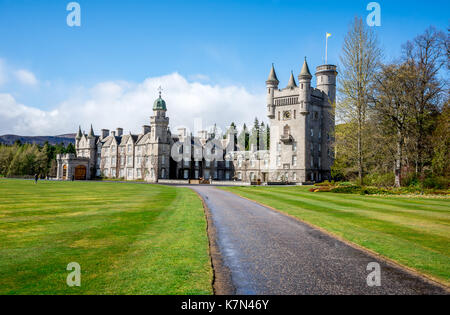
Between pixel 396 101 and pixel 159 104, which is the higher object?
pixel 159 104

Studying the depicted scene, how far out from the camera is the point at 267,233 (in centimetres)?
1170

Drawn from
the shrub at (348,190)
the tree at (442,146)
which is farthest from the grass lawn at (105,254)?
the tree at (442,146)

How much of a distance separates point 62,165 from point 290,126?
57719 millimetres

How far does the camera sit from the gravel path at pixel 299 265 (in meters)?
6.33

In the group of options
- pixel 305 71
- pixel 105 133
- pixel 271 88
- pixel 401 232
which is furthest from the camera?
pixel 105 133

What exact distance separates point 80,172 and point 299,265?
86.7 meters

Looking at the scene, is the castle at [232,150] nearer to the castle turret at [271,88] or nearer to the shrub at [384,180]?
the castle turret at [271,88]

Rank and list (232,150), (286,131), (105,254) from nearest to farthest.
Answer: (105,254)
(286,131)
(232,150)

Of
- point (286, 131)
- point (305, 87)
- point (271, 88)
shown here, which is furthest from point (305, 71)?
point (286, 131)

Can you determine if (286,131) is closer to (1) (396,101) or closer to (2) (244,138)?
(1) (396,101)

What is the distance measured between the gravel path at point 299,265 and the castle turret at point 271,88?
59.5 m

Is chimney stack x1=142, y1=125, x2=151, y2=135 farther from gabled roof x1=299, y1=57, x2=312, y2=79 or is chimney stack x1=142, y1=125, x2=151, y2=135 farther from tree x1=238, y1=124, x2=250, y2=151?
gabled roof x1=299, y1=57, x2=312, y2=79

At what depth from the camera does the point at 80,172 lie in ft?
279
